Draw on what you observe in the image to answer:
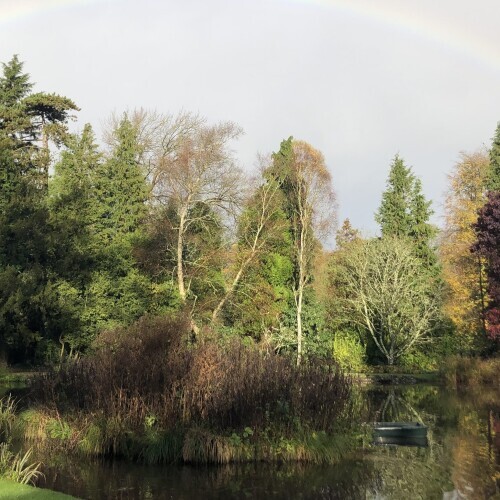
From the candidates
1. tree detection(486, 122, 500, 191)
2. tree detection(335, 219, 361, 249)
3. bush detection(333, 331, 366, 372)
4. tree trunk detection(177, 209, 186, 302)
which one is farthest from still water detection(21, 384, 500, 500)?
tree detection(335, 219, 361, 249)

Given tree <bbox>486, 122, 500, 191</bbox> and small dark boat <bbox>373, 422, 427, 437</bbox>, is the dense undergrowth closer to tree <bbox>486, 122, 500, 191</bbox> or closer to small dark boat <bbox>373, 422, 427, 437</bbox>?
small dark boat <bbox>373, 422, 427, 437</bbox>

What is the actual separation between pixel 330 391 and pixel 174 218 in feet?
65.6

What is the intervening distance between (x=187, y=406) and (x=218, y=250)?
18.9 meters

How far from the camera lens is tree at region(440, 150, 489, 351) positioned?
105 feet

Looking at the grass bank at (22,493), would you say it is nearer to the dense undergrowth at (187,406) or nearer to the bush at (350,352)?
the dense undergrowth at (187,406)

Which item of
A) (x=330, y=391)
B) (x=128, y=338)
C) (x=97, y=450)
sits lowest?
(x=97, y=450)

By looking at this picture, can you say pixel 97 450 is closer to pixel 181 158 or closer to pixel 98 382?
pixel 98 382

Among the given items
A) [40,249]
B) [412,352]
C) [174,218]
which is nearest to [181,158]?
[174,218]

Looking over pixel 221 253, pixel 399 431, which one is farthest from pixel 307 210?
pixel 399 431

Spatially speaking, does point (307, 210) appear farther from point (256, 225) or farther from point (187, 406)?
point (187, 406)

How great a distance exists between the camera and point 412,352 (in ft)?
108

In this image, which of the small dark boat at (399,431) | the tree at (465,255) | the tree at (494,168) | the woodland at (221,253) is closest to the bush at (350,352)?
the woodland at (221,253)

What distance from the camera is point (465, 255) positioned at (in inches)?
1321

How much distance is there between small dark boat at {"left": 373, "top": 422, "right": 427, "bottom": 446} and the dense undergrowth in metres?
1.27
